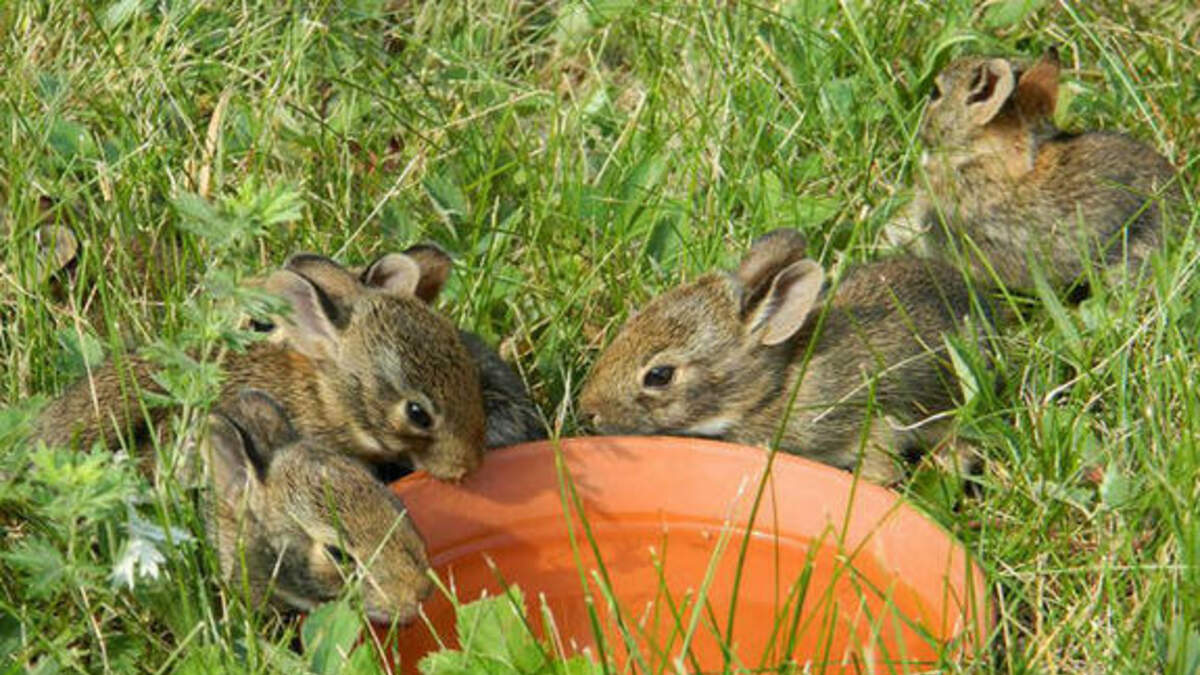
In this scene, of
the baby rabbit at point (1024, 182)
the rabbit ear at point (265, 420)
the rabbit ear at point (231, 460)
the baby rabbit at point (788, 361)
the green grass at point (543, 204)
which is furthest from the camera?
the baby rabbit at point (1024, 182)

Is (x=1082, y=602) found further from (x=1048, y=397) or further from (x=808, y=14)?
(x=808, y=14)

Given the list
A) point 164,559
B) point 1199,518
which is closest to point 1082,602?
point 1199,518

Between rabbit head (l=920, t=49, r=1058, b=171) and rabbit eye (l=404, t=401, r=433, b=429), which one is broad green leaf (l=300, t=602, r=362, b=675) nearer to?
rabbit eye (l=404, t=401, r=433, b=429)

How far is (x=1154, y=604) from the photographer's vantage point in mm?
4238

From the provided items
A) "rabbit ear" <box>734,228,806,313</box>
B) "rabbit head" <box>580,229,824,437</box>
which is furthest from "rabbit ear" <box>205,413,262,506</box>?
"rabbit ear" <box>734,228,806,313</box>

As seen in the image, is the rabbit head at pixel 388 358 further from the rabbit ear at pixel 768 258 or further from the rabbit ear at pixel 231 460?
the rabbit ear at pixel 768 258

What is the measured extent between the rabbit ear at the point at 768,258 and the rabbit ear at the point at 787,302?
0.04 metres

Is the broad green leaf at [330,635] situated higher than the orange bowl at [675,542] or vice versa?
the broad green leaf at [330,635]

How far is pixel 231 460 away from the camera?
4.78 meters

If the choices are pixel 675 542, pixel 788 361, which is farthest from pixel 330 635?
pixel 788 361

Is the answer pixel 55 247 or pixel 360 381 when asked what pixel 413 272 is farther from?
pixel 55 247

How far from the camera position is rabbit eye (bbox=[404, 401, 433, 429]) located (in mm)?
5137

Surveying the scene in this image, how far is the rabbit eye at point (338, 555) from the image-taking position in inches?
181

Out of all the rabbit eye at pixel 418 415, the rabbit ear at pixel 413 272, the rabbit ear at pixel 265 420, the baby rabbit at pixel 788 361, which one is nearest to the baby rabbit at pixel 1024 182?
the baby rabbit at pixel 788 361
